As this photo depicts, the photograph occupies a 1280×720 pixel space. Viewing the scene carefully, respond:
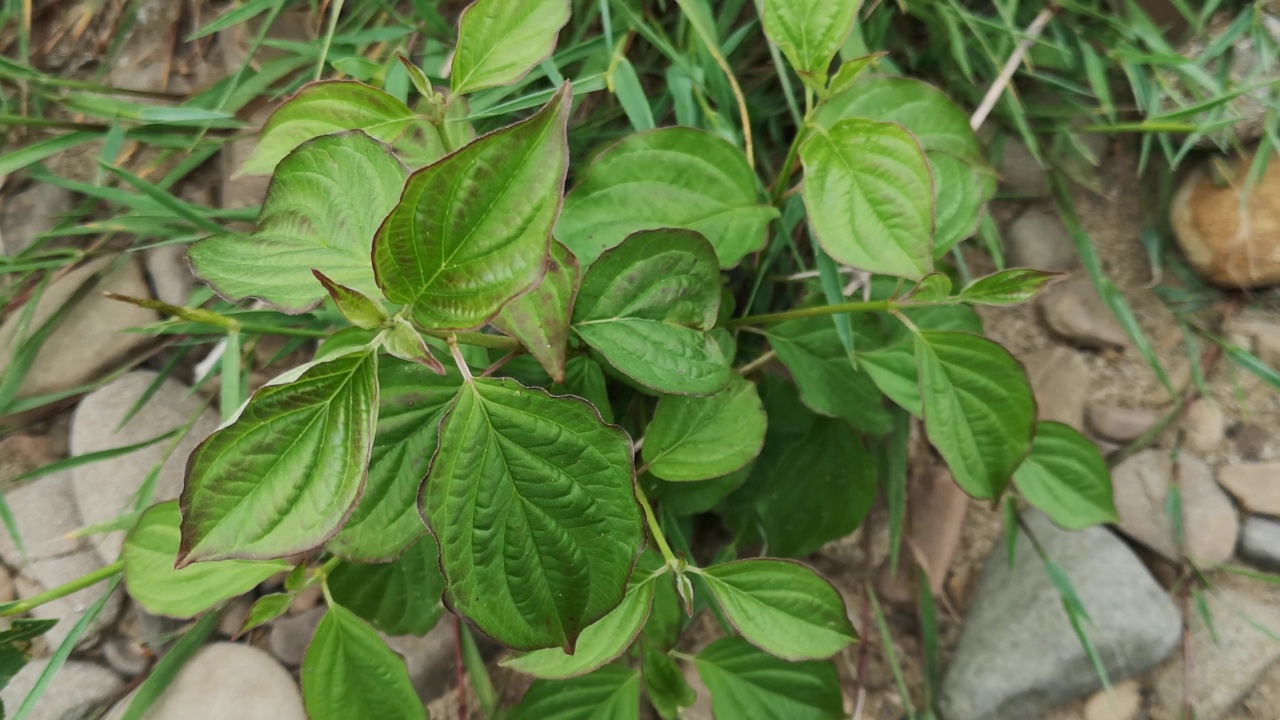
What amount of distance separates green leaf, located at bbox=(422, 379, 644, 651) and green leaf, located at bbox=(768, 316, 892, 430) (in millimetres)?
393

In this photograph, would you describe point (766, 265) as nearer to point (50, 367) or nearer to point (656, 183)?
point (656, 183)

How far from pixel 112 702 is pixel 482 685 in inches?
19.3

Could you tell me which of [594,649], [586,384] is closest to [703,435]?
[586,384]

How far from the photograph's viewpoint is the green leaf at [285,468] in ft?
1.64

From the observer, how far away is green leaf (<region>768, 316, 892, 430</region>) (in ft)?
2.97

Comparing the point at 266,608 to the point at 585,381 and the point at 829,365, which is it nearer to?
the point at 585,381

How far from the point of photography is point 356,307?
0.53 meters

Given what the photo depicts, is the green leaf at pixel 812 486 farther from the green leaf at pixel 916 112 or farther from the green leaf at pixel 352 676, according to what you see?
the green leaf at pixel 352 676

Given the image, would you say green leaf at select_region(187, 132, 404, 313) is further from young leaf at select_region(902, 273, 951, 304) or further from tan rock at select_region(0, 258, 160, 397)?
tan rock at select_region(0, 258, 160, 397)

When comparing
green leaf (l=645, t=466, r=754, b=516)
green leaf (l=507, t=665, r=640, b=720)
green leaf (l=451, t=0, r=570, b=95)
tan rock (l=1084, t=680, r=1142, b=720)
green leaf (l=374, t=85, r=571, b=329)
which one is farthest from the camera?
tan rock (l=1084, t=680, r=1142, b=720)

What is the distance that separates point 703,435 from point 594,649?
0.24 m

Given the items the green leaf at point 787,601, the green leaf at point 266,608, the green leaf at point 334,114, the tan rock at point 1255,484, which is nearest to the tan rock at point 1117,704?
the tan rock at point 1255,484

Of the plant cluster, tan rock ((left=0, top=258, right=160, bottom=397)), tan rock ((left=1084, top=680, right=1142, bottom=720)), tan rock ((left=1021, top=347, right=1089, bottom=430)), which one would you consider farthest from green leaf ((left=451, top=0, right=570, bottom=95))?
tan rock ((left=1084, top=680, right=1142, bottom=720))

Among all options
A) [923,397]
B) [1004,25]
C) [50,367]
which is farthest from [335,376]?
[1004,25]
